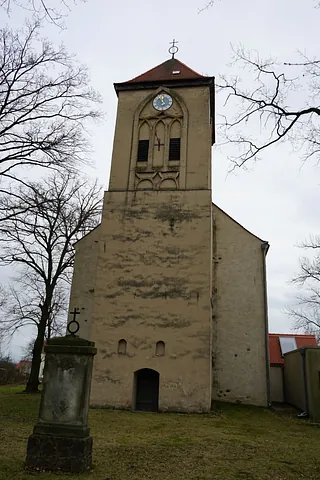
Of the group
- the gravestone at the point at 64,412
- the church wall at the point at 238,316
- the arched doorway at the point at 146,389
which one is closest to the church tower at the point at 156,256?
the arched doorway at the point at 146,389

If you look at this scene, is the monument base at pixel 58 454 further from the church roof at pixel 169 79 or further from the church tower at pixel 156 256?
the church roof at pixel 169 79

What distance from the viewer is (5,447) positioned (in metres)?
7.61

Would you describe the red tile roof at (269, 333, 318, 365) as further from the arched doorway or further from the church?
the arched doorway

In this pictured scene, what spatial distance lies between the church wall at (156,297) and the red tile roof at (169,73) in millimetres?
6221

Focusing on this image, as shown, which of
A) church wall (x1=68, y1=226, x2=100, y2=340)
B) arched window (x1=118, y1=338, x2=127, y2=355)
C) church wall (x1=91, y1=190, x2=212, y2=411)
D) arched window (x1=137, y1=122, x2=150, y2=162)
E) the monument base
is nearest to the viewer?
the monument base

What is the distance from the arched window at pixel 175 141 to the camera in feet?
60.6

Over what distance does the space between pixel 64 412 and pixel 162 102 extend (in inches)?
630

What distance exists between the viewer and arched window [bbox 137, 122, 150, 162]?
1867 centimetres

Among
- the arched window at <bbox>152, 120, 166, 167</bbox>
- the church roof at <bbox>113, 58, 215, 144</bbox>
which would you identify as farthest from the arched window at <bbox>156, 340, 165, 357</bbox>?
the church roof at <bbox>113, 58, 215, 144</bbox>

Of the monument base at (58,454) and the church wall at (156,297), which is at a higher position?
the church wall at (156,297)

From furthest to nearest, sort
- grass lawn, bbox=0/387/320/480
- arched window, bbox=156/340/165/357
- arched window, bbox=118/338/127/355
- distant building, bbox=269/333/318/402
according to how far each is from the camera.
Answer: distant building, bbox=269/333/318/402 < arched window, bbox=118/338/127/355 < arched window, bbox=156/340/165/357 < grass lawn, bbox=0/387/320/480

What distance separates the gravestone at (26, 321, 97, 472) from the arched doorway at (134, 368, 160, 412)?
9.17 metres

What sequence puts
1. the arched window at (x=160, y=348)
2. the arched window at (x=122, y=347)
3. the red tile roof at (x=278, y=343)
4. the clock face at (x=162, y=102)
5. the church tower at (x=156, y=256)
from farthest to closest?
the red tile roof at (x=278, y=343) < the clock face at (x=162, y=102) < the arched window at (x=122, y=347) < the arched window at (x=160, y=348) < the church tower at (x=156, y=256)

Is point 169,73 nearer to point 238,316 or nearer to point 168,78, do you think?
point 168,78
